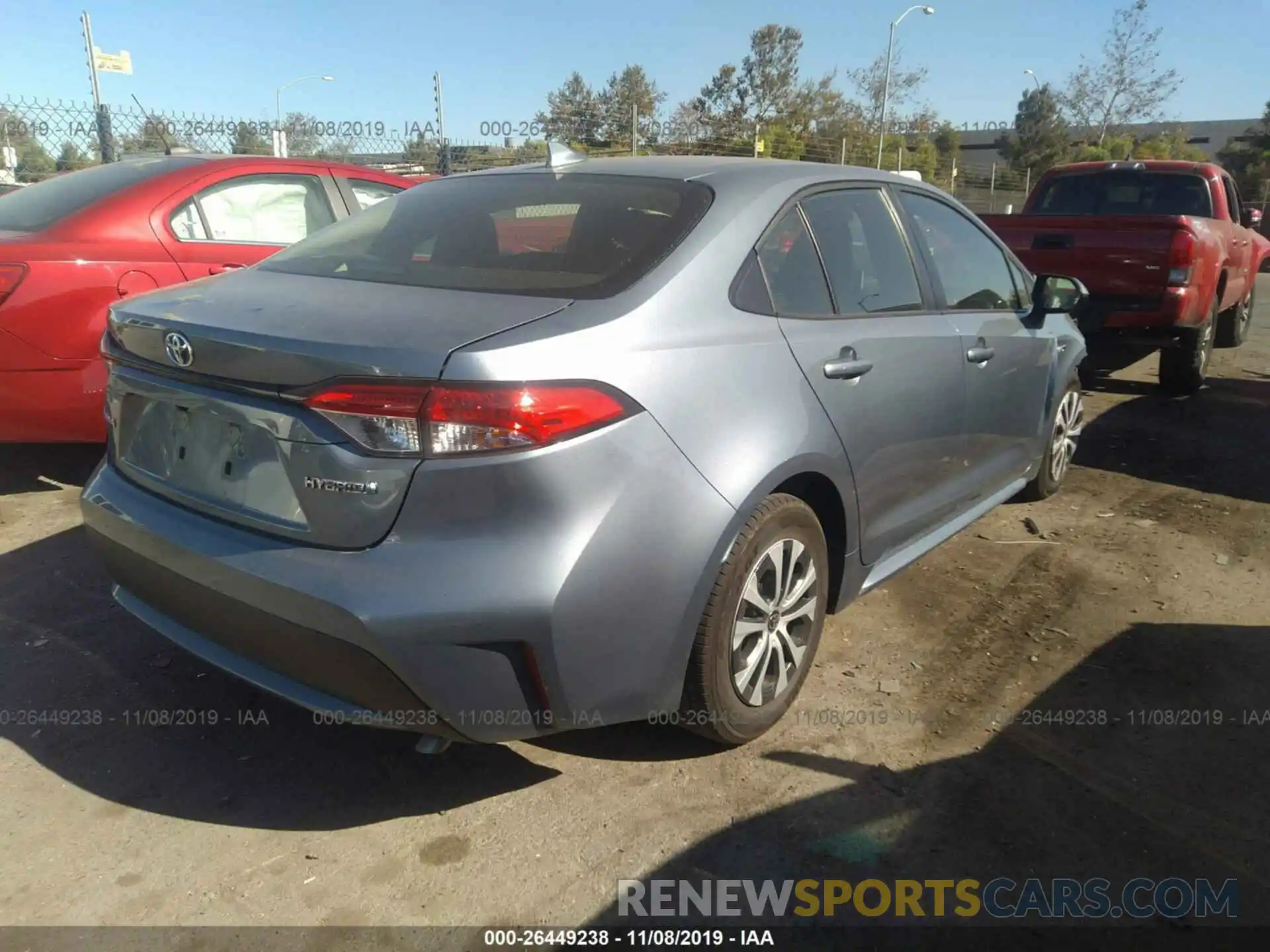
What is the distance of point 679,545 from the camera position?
2283 mm

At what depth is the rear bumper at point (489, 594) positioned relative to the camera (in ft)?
6.71

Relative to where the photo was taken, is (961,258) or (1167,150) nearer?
(961,258)

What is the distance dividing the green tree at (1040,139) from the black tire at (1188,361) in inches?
1551

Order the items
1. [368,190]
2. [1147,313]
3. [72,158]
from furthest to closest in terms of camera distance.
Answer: [72,158] < [1147,313] < [368,190]

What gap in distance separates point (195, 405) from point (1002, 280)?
3286 mm

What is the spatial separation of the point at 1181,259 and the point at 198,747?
264 inches

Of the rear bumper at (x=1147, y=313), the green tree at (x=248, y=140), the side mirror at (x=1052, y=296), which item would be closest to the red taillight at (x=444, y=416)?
the side mirror at (x=1052, y=296)

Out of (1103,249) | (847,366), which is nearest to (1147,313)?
(1103,249)

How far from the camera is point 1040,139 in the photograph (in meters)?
47.3

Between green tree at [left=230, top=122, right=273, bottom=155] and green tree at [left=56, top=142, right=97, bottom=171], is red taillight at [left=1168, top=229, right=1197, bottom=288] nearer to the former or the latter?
green tree at [left=56, top=142, right=97, bottom=171]

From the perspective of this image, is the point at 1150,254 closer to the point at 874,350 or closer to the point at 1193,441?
the point at 1193,441

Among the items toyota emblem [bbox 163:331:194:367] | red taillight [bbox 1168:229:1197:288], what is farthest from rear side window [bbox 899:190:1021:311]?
red taillight [bbox 1168:229:1197:288]

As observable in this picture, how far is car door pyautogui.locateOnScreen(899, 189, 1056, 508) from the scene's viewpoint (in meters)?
3.59

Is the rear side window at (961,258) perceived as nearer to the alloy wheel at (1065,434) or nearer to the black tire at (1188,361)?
the alloy wheel at (1065,434)
